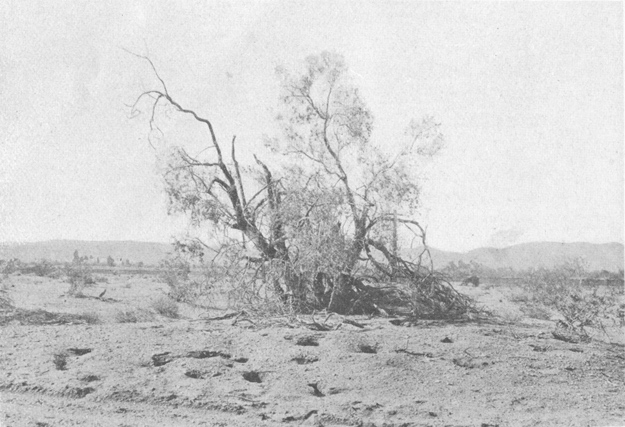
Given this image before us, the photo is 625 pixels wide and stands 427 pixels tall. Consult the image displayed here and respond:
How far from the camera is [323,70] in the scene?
11.8 m

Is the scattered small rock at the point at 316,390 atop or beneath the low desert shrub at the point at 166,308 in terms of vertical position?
beneath

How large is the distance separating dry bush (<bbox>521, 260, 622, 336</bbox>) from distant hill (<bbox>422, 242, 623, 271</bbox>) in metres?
57.7

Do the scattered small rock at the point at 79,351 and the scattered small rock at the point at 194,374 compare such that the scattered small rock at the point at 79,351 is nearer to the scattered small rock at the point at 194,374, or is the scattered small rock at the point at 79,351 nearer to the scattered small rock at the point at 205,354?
the scattered small rock at the point at 205,354

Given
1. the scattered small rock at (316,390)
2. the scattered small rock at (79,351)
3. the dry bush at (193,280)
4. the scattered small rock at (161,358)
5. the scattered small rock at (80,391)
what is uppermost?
the dry bush at (193,280)

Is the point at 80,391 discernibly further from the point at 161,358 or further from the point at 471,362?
the point at 471,362

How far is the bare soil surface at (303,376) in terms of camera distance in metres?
6.36

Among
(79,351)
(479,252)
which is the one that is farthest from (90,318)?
(479,252)

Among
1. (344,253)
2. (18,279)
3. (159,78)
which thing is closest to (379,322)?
(344,253)

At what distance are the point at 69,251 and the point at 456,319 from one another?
262 ft

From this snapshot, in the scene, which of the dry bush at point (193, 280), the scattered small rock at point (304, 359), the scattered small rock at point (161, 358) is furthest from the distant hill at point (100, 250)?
the scattered small rock at point (304, 359)

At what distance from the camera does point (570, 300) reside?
18438 millimetres

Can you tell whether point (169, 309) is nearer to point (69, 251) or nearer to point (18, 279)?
point (18, 279)

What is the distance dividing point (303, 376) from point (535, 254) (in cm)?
8059

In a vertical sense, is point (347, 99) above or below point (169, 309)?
above
